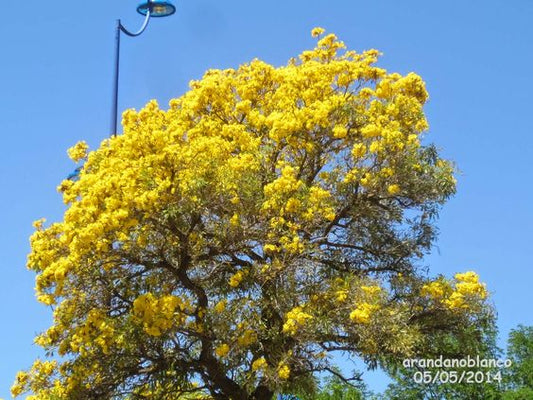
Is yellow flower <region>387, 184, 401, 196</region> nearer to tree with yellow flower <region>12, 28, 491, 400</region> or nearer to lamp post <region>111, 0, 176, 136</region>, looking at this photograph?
tree with yellow flower <region>12, 28, 491, 400</region>

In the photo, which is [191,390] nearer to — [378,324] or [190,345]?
[190,345]

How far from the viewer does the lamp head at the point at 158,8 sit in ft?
61.4

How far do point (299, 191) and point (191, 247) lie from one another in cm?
224

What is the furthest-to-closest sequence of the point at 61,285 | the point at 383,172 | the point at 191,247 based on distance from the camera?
the point at 383,172 < the point at 191,247 < the point at 61,285

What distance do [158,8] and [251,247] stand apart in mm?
7025

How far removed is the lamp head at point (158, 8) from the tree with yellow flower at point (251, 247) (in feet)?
9.94

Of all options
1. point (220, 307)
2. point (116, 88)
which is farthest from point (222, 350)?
point (116, 88)

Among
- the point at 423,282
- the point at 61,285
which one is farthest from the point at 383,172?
the point at 61,285

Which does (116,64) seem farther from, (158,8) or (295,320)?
(295,320)

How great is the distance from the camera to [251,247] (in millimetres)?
14844

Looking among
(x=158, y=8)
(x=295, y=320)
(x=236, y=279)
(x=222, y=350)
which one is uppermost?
(x=158, y=8)

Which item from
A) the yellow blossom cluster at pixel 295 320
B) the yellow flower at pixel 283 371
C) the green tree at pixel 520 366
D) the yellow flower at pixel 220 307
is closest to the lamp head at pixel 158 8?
the yellow flower at pixel 220 307

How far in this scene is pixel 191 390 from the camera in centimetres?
1512

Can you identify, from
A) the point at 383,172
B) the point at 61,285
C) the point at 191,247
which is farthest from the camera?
the point at 383,172
